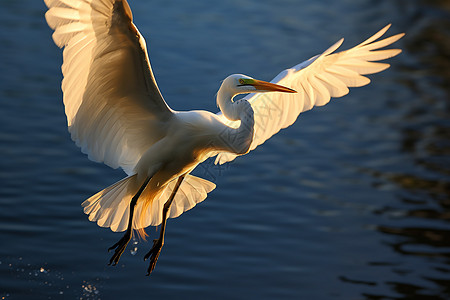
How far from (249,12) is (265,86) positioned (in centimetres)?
912

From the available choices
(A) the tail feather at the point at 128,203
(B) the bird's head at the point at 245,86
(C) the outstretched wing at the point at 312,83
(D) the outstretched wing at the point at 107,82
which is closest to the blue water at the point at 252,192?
(A) the tail feather at the point at 128,203

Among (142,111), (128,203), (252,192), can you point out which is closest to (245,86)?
(142,111)

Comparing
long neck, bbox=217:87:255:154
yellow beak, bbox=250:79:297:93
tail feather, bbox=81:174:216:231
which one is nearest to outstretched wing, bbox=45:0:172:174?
tail feather, bbox=81:174:216:231

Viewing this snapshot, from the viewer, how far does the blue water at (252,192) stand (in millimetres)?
6539

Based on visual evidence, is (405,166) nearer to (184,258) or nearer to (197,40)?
(184,258)

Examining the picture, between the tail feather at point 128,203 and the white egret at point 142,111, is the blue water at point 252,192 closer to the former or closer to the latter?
the tail feather at point 128,203

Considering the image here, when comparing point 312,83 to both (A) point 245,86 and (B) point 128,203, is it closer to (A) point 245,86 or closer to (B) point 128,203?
(A) point 245,86

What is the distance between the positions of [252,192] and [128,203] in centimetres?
304

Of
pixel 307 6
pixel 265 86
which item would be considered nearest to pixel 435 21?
pixel 307 6

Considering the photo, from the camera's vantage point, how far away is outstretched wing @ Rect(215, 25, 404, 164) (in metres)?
5.12

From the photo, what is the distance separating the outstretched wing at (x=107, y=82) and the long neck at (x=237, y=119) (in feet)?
1.14

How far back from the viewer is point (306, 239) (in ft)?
Answer: 23.9

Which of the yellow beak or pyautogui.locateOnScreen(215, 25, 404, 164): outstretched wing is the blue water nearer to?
pyautogui.locateOnScreen(215, 25, 404, 164): outstretched wing

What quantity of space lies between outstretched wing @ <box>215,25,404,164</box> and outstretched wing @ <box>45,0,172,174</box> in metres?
0.73
